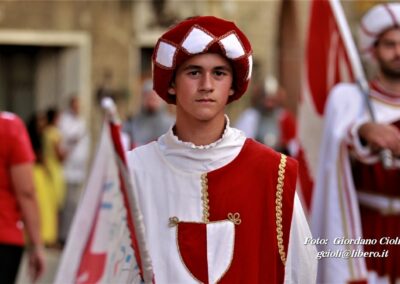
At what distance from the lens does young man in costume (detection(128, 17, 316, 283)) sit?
5.00 meters

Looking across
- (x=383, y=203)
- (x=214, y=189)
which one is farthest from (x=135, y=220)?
(x=383, y=203)

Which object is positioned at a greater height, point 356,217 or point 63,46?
point 63,46

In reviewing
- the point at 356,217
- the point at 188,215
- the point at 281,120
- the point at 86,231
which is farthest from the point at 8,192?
the point at 281,120

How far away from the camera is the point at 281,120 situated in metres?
15.0

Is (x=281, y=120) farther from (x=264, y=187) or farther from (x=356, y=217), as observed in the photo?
(x=264, y=187)

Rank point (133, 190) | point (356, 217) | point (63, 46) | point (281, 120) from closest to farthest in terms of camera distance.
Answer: point (133, 190) → point (356, 217) → point (281, 120) → point (63, 46)

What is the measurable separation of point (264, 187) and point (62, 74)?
1525cm

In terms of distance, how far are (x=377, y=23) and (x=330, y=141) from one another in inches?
26.0

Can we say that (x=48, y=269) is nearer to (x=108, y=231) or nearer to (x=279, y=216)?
(x=108, y=231)

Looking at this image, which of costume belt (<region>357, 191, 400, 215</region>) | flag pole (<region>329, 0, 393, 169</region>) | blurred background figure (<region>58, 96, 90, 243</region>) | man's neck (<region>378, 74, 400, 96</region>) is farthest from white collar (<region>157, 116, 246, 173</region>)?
blurred background figure (<region>58, 96, 90, 243</region>)

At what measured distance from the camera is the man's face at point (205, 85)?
5039 millimetres

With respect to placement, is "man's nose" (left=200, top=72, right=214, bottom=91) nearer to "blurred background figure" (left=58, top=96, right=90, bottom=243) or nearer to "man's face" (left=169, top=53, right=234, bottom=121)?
"man's face" (left=169, top=53, right=234, bottom=121)

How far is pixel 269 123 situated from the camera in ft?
49.1

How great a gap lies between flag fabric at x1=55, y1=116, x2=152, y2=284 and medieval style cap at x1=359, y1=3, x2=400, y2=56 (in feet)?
→ 4.78
